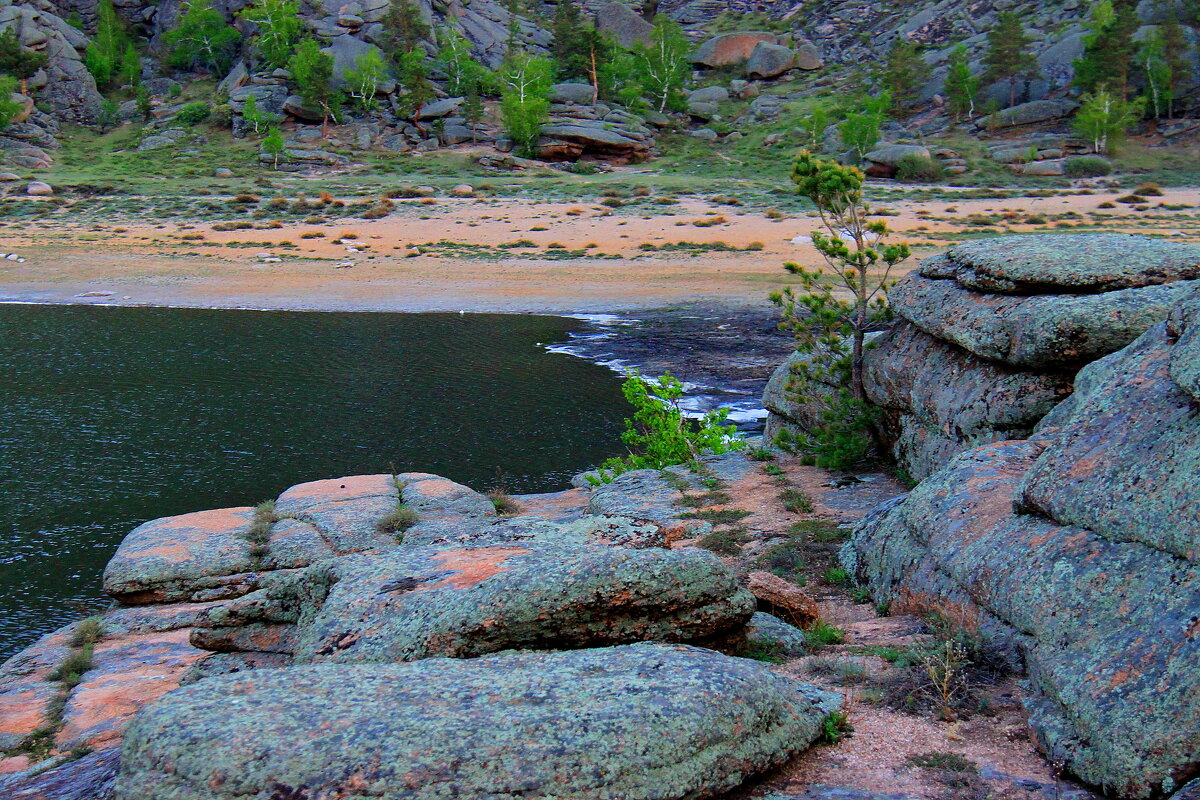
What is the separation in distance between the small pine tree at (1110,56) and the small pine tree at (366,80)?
63.3 metres

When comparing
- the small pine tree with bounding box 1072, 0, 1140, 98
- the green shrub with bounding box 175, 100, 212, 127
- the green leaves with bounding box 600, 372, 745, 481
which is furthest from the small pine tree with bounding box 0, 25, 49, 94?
the green leaves with bounding box 600, 372, 745, 481

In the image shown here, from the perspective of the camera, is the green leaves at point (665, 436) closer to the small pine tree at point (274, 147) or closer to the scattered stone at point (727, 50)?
the small pine tree at point (274, 147)

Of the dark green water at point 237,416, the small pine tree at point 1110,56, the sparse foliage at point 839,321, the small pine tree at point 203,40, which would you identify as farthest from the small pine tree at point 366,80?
the sparse foliage at point 839,321

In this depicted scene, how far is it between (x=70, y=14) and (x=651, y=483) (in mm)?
125732

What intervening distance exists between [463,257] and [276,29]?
211 feet

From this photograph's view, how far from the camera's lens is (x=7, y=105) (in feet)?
286

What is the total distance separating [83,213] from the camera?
196 feet

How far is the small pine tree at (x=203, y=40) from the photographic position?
109 metres

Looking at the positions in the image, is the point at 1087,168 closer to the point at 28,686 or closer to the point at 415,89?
the point at 415,89

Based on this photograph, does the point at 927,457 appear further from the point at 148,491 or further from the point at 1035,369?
the point at 148,491

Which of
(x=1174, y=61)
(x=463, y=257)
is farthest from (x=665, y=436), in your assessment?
(x=1174, y=61)

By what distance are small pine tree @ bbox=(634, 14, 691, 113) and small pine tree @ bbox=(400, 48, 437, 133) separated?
76.7 ft

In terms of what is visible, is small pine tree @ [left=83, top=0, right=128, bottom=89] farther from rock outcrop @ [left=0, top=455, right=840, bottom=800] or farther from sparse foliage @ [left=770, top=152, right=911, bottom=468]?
rock outcrop @ [left=0, top=455, right=840, bottom=800]

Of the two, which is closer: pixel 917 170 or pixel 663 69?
pixel 917 170
